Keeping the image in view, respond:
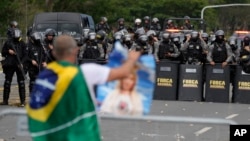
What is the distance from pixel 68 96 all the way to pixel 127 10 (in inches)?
2655

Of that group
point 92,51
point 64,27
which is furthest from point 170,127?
point 64,27

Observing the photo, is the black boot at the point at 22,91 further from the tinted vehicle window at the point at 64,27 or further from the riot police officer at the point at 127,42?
the tinted vehicle window at the point at 64,27

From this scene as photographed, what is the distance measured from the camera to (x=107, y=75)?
6.25 meters

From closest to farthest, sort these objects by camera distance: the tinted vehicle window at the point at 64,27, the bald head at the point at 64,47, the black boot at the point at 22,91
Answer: the bald head at the point at 64,47 < the black boot at the point at 22,91 < the tinted vehicle window at the point at 64,27

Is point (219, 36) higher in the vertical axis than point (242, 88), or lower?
higher

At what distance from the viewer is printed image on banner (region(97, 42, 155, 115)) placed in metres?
6.33

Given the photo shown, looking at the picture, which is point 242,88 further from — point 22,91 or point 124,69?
point 124,69

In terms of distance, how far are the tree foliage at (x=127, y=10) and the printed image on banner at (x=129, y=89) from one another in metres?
47.0

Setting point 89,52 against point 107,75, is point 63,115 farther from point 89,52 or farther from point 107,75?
point 89,52

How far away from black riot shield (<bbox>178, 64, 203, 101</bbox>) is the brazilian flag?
14274 mm

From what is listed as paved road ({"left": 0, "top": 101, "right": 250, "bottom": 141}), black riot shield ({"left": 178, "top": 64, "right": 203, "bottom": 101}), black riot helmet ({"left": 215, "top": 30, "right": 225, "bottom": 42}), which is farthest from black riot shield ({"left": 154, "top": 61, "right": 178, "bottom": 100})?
paved road ({"left": 0, "top": 101, "right": 250, "bottom": 141})

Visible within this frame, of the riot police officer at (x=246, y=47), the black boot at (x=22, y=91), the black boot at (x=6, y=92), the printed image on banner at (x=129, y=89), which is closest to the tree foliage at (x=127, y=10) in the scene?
the riot police officer at (x=246, y=47)

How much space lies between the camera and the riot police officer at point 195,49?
2105 centimetres

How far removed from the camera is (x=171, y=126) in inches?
340
